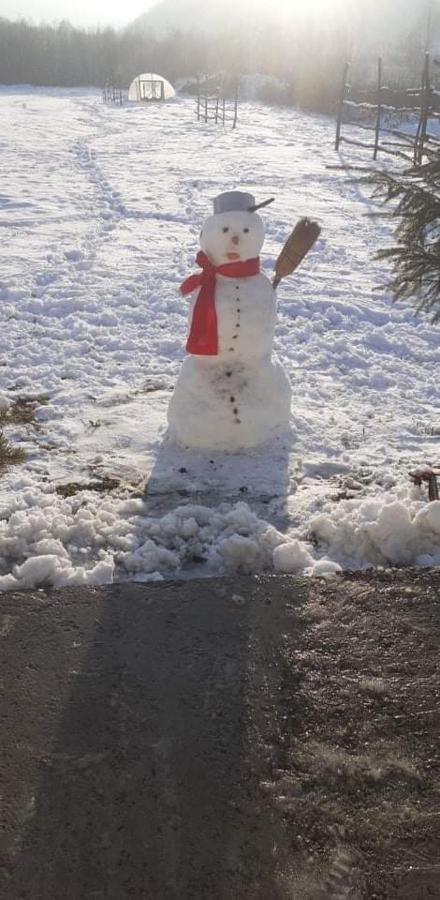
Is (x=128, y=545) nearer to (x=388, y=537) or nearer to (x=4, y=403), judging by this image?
(x=388, y=537)

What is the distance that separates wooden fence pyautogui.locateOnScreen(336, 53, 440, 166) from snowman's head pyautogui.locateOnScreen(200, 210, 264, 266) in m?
0.95

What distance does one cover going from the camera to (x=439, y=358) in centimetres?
649

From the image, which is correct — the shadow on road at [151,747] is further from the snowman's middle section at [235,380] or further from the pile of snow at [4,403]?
the pile of snow at [4,403]

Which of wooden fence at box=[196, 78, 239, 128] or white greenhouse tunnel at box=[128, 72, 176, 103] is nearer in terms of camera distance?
wooden fence at box=[196, 78, 239, 128]

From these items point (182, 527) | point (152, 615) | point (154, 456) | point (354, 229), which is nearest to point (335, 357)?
point (154, 456)

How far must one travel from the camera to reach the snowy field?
333 centimetres

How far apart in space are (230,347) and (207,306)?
0.30m

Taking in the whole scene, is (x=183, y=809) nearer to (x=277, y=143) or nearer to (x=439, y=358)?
(x=439, y=358)

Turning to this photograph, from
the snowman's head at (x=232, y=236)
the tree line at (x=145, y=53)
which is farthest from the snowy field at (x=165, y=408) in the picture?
the tree line at (x=145, y=53)

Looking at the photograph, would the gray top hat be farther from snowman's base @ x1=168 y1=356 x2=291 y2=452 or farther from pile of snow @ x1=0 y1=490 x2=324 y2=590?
pile of snow @ x1=0 y1=490 x2=324 y2=590

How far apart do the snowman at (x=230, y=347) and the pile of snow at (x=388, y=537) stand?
1.24 metres

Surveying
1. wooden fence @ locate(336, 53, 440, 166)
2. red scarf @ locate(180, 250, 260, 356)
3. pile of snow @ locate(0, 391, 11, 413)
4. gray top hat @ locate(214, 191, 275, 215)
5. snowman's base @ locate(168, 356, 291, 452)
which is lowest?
pile of snow @ locate(0, 391, 11, 413)

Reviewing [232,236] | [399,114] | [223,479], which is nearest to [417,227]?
[232,236]

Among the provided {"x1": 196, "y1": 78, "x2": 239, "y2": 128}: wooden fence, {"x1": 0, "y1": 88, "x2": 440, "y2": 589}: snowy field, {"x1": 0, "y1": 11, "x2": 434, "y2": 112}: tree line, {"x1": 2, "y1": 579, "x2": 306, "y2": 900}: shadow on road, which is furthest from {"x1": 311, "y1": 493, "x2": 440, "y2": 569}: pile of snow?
{"x1": 0, "y1": 11, "x2": 434, "y2": 112}: tree line
